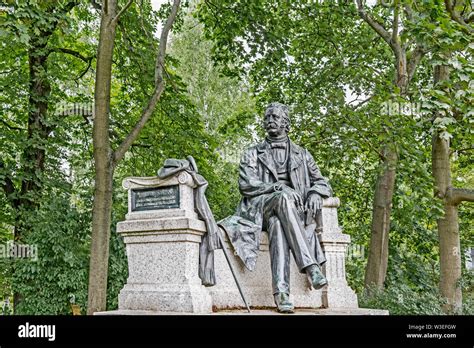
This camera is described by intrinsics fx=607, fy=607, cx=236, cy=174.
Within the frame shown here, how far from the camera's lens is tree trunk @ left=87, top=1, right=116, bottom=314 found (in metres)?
8.93

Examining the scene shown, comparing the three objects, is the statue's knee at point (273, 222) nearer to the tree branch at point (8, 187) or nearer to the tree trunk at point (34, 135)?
the tree trunk at point (34, 135)

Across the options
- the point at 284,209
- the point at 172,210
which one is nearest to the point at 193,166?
the point at 172,210

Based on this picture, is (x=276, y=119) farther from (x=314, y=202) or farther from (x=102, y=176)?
(x=102, y=176)

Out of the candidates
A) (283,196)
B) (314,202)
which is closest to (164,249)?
(283,196)

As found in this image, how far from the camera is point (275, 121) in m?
7.50

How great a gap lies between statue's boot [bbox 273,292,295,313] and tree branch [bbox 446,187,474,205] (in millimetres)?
6189

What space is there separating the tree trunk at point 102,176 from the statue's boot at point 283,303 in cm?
359

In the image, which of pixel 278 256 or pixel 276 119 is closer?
pixel 278 256

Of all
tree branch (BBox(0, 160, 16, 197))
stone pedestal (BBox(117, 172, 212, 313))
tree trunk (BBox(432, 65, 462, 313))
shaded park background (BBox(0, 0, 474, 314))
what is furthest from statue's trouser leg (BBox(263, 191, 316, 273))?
tree branch (BBox(0, 160, 16, 197))

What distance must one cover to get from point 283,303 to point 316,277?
1.53ft

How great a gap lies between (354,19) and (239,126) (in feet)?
12.5

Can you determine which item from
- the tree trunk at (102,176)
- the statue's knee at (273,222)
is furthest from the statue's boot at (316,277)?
the tree trunk at (102,176)

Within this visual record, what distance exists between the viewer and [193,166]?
6383mm

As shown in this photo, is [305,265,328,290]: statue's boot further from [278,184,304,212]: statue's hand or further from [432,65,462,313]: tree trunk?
[432,65,462,313]: tree trunk
